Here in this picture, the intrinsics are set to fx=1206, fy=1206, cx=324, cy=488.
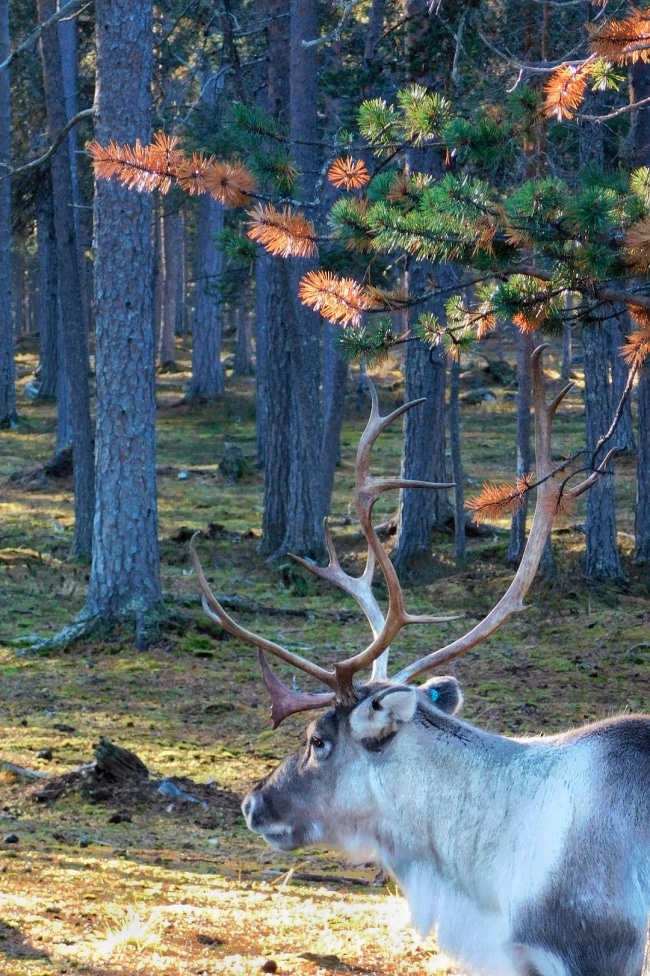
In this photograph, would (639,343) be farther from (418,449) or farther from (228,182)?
(418,449)

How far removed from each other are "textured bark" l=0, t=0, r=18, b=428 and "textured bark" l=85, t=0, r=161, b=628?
1199 cm

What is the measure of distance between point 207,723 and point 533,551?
4792mm

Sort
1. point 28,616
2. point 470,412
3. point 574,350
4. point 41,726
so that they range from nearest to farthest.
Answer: point 41,726, point 28,616, point 470,412, point 574,350

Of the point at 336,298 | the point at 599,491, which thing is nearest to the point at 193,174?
the point at 336,298

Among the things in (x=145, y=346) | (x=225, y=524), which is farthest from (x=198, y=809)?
(x=225, y=524)

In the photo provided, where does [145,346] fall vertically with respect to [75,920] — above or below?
above

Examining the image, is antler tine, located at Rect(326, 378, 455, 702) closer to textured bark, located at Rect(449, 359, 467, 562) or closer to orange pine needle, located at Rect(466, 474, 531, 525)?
orange pine needle, located at Rect(466, 474, 531, 525)

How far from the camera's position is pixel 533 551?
16.0 feet

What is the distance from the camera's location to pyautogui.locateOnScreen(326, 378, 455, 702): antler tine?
180 inches

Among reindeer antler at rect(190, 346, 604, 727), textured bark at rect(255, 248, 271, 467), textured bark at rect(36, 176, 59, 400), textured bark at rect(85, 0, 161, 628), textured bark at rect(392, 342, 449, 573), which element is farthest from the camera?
textured bark at rect(36, 176, 59, 400)

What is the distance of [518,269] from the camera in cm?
599

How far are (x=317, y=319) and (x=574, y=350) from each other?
90.7 feet

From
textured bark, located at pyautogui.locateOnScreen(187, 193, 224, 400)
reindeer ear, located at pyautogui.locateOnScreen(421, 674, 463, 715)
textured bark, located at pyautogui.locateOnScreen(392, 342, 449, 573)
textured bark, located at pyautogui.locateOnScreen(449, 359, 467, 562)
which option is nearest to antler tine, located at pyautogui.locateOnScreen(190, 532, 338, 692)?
reindeer ear, located at pyautogui.locateOnScreen(421, 674, 463, 715)

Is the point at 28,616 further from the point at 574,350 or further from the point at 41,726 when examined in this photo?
the point at 574,350
